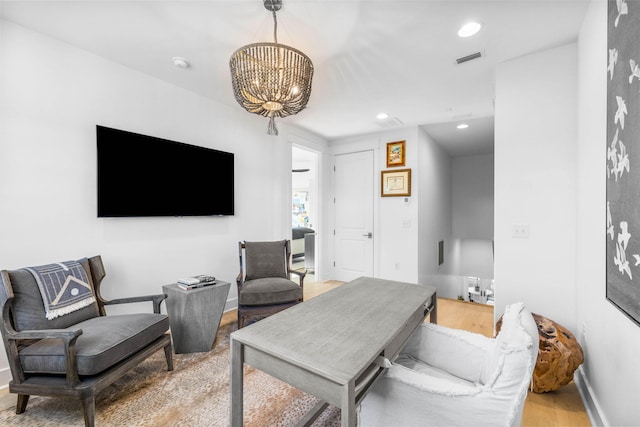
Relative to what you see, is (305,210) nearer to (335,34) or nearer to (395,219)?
(395,219)

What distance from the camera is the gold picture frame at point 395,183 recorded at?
4270 millimetres

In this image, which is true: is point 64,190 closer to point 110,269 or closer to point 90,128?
point 90,128

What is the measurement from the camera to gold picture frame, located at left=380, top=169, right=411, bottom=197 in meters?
4.27

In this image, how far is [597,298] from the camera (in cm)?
158

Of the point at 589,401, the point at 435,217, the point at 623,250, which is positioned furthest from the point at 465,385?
the point at 435,217

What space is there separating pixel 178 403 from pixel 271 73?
215 cm

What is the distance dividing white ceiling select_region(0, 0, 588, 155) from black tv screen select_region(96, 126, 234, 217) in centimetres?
68

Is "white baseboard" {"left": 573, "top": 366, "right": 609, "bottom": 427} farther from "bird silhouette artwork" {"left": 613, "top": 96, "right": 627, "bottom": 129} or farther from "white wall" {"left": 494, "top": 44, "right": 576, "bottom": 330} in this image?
"bird silhouette artwork" {"left": 613, "top": 96, "right": 627, "bottom": 129}

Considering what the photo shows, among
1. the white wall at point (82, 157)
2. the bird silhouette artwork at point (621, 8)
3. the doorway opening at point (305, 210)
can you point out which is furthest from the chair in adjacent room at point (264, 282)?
the bird silhouette artwork at point (621, 8)

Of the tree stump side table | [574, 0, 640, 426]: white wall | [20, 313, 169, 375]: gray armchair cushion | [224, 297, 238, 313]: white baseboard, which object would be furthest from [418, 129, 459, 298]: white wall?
[20, 313, 169, 375]: gray armchair cushion

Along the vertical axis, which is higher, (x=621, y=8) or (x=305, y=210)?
(x=621, y=8)

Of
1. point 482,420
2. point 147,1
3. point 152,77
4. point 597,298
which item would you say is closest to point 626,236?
point 597,298

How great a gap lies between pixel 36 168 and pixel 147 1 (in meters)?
1.48

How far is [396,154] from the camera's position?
14.4ft
